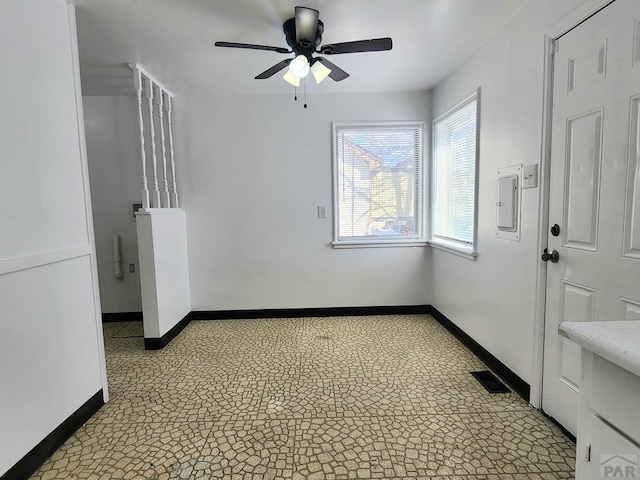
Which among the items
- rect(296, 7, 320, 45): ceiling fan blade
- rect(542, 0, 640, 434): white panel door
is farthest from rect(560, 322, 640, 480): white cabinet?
rect(296, 7, 320, 45): ceiling fan blade

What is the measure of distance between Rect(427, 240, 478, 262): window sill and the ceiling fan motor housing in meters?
1.97

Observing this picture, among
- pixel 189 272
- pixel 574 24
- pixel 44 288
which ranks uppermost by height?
pixel 574 24

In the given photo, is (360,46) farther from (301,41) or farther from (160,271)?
(160,271)

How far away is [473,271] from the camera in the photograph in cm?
267

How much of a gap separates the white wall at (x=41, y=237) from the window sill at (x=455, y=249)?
110 inches

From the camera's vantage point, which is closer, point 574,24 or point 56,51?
point 574,24

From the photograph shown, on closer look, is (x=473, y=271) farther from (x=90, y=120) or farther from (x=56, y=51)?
(x=90, y=120)

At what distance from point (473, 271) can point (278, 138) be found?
7.79 ft

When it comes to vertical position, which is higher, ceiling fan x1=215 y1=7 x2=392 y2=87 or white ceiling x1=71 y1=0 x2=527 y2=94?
white ceiling x1=71 y1=0 x2=527 y2=94

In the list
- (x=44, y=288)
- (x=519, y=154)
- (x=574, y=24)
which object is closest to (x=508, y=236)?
(x=519, y=154)

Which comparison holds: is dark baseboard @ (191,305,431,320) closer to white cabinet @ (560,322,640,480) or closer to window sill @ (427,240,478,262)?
window sill @ (427,240,478,262)

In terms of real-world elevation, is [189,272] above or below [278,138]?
below

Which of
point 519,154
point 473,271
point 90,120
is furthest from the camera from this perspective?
point 90,120

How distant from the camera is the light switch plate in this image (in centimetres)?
189
